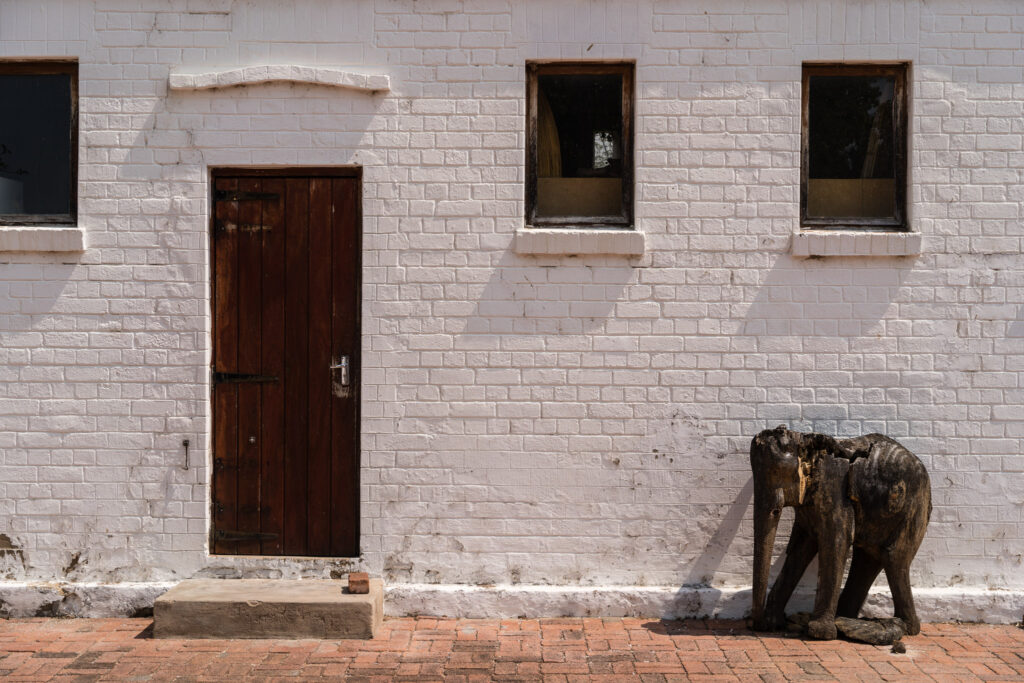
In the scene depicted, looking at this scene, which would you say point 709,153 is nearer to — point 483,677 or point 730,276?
point 730,276

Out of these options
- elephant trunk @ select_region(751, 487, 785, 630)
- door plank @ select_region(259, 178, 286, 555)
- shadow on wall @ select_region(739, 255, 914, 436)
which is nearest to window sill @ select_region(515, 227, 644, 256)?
shadow on wall @ select_region(739, 255, 914, 436)

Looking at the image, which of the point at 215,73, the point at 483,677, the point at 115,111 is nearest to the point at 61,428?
the point at 115,111

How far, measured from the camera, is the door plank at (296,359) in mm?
5520

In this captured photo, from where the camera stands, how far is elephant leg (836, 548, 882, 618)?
5.20 metres

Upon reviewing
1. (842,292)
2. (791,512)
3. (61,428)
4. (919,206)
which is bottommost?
(791,512)

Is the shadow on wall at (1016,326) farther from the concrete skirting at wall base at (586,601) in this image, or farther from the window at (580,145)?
the window at (580,145)

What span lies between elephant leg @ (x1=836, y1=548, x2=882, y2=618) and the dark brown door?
2.82 m

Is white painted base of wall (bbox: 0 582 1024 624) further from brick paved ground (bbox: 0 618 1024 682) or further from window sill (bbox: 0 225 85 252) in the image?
window sill (bbox: 0 225 85 252)

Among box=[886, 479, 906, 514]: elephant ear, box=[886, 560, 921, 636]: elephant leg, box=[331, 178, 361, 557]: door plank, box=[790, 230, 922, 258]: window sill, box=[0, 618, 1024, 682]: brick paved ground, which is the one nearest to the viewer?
box=[0, 618, 1024, 682]: brick paved ground

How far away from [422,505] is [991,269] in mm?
3573

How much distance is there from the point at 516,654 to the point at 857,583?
197 cm

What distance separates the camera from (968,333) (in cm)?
542

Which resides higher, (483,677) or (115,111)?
(115,111)

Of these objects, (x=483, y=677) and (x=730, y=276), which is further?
(x=730, y=276)
